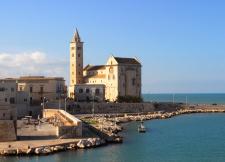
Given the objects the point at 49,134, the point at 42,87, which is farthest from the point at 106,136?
the point at 42,87

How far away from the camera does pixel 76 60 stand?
106 metres

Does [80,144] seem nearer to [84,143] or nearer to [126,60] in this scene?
[84,143]

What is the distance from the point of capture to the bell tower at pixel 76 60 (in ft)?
348

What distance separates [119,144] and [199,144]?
8.76 meters

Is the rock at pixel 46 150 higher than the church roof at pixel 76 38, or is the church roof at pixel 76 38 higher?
the church roof at pixel 76 38

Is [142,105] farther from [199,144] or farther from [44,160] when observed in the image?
[44,160]

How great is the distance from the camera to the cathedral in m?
99.7

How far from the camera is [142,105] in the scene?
4018 inches

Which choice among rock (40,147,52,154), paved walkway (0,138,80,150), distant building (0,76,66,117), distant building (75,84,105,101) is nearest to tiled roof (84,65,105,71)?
distant building (75,84,105,101)

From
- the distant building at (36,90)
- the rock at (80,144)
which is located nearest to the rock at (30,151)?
the rock at (80,144)

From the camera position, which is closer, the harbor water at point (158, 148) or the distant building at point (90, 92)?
the harbor water at point (158, 148)

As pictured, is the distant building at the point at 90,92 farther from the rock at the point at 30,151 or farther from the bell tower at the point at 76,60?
the rock at the point at 30,151

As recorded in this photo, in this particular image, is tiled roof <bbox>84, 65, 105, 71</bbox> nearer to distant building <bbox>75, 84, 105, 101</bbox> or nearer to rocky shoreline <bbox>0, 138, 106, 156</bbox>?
distant building <bbox>75, 84, 105, 101</bbox>

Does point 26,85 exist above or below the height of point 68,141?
above
